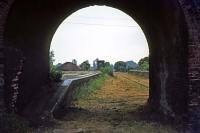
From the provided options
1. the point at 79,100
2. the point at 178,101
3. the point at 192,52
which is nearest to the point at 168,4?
the point at 192,52

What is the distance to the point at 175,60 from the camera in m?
10.7

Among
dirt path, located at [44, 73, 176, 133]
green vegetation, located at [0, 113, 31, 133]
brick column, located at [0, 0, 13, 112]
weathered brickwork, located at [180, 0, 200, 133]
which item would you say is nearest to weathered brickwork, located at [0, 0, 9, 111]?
brick column, located at [0, 0, 13, 112]

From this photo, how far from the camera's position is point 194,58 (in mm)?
9820

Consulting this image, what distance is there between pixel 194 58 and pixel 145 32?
471 cm

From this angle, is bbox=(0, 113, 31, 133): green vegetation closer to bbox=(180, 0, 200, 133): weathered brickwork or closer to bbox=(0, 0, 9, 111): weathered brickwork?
bbox=(0, 0, 9, 111): weathered brickwork

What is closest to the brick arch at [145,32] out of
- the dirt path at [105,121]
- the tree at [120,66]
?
the dirt path at [105,121]

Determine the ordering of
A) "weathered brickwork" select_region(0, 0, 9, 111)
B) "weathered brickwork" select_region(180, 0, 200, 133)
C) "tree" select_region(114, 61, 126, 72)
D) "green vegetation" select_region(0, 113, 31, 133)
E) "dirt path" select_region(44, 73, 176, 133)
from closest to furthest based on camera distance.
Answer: "green vegetation" select_region(0, 113, 31, 133) < "weathered brickwork" select_region(0, 0, 9, 111) < "weathered brickwork" select_region(180, 0, 200, 133) < "dirt path" select_region(44, 73, 176, 133) < "tree" select_region(114, 61, 126, 72)

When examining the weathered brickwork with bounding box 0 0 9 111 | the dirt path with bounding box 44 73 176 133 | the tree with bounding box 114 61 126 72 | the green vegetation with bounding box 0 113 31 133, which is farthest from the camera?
the tree with bounding box 114 61 126 72

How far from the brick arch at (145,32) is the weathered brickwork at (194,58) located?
0.16 ft

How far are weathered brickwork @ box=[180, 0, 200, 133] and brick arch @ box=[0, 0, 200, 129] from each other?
48 mm

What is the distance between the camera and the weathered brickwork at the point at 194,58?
9773 mm

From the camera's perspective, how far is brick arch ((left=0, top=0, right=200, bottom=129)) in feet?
33.3

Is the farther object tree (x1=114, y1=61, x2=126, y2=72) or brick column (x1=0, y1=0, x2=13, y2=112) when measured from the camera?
tree (x1=114, y1=61, x2=126, y2=72)

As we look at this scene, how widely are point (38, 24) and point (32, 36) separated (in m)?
0.52
